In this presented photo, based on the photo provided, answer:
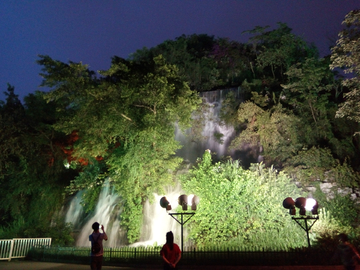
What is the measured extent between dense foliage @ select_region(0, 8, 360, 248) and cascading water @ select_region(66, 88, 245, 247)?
0.96 m

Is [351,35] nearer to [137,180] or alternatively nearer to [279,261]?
[279,261]

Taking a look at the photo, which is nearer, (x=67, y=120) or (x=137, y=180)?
(x=137, y=180)

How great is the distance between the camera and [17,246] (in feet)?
54.5

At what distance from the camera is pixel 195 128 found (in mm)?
29391

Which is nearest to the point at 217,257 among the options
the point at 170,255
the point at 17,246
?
the point at 170,255

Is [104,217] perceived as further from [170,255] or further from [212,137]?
[170,255]

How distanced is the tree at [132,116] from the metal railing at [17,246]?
5479 mm

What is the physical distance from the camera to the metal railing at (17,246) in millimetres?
15914

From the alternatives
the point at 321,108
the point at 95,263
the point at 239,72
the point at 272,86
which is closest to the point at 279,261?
the point at 95,263

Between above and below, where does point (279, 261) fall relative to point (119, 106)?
below

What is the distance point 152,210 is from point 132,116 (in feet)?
22.7

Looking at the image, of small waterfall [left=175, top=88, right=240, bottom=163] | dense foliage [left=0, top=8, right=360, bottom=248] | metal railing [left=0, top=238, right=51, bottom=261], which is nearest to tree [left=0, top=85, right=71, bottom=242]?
dense foliage [left=0, top=8, right=360, bottom=248]

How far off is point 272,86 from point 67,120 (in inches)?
830

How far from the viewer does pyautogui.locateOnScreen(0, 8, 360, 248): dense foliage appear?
52.7ft
